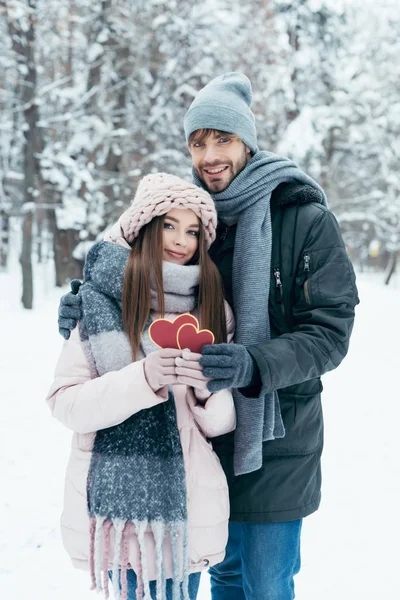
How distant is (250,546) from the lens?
202 centimetres

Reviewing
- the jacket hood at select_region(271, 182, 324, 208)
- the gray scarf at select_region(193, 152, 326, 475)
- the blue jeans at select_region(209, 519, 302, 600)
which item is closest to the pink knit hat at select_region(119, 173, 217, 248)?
the gray scarf at select_region(193, 152, 326, 475)

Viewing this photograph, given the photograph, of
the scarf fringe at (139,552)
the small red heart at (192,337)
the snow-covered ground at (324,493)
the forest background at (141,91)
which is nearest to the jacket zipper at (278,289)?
the small red heart at (192,337)

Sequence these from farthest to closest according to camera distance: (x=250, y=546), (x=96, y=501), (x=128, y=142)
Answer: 1. (x=128, y=142)
2. (x=250, y=546)
3. (x=96, y=501)

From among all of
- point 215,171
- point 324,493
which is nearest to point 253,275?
point 215,171

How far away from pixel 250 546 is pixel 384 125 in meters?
19.8

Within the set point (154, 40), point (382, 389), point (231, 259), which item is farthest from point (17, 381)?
point (154, 40)

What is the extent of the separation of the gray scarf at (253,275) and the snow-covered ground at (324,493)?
71.7 inches

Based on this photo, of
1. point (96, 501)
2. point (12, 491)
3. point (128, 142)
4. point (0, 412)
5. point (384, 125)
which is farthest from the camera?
point (384, 125)

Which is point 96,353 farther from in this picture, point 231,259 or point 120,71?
point 120,71

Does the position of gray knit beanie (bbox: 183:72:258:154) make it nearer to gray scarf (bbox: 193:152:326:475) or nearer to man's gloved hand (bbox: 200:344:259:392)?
gray scarf (bbox: 193:152:326:475)

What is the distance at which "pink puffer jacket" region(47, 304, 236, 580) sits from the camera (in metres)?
1.64

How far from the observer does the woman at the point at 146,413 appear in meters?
1.66

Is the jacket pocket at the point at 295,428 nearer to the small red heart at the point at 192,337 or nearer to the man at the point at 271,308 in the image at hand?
the man at the point at 271,308

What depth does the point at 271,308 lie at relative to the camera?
→ 1.98 meters
